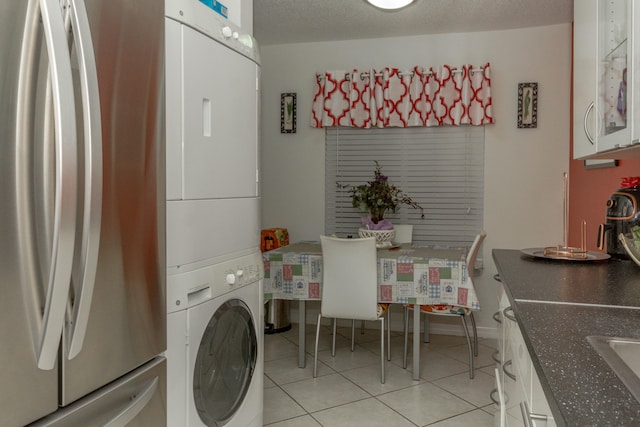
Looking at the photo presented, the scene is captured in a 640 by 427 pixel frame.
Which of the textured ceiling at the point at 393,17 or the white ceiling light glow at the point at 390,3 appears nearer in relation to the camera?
the white ceiling light glow at the point at 390,3

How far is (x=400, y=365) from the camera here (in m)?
3.50

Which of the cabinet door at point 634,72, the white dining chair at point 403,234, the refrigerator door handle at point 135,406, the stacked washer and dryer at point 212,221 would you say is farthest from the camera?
the white dining chair at point 403,234

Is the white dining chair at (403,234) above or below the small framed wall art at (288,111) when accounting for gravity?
below

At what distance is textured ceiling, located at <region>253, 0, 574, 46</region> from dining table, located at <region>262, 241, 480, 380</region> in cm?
174

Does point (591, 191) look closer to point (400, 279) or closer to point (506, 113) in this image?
point (506, 113)

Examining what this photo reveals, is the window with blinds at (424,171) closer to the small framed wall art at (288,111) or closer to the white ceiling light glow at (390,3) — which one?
the small framed wall art at (288,111)

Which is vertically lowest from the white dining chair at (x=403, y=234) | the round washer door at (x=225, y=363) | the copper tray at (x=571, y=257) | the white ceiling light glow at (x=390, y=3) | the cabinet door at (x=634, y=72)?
the round washer door at (x=225, y=363)

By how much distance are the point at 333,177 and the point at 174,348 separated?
119 inches

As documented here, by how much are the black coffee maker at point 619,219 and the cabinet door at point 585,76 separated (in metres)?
0.24

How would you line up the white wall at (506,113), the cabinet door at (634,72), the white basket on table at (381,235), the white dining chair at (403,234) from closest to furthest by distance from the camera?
the cabinet door at (634,72)
the white basket on table at (381,235)
the white wall at (506,113)
the white dining chair at (403,234)

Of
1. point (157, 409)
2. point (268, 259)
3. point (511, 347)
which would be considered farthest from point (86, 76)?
point (268, 259)

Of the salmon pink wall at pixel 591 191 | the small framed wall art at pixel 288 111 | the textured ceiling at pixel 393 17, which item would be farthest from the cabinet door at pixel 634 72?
the small framed wall art at pixel 288 111

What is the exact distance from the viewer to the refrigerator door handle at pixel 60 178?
2.96 feet

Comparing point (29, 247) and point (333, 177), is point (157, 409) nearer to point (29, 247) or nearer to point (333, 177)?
point (29, 247)
